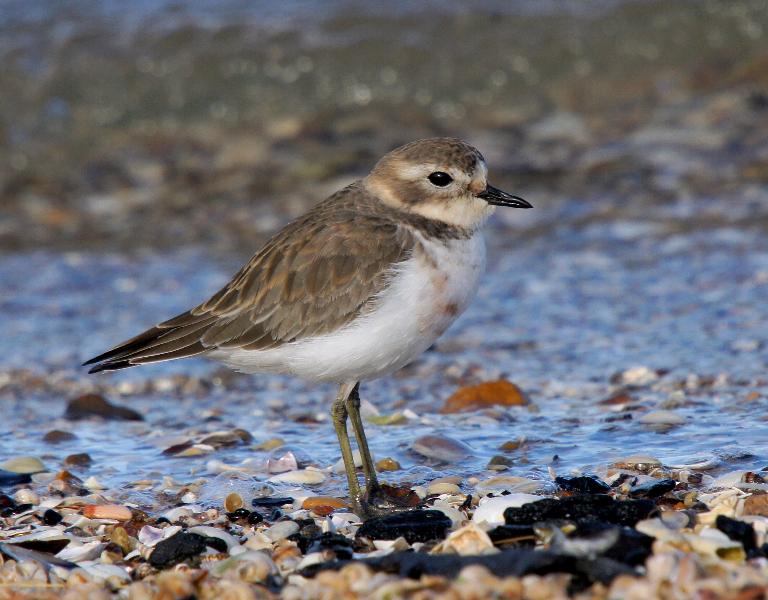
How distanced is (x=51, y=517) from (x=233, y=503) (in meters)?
0.70

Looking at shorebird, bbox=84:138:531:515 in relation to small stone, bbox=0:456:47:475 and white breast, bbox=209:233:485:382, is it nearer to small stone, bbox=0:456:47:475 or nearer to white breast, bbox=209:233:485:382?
white breast, bbox=209:233:485:382

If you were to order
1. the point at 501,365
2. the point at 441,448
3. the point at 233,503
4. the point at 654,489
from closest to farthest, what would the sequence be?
the point at 654,489, the point at 233,503, the point at 441,448, the point at 501,365

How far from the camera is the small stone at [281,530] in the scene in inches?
169

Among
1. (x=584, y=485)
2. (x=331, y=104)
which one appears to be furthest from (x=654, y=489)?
(x=331, y=104)

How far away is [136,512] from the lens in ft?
15.2

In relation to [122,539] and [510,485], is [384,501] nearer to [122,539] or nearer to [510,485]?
[510,485]

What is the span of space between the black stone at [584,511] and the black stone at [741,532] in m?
0.27

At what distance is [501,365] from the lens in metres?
7.05

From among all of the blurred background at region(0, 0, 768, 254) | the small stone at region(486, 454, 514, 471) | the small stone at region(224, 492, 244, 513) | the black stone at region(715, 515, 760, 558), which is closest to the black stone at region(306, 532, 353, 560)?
the small stone at region(224, 492, 244, 513)

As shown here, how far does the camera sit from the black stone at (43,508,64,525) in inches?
182

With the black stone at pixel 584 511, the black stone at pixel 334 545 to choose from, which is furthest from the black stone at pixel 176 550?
the black stone at pixel 584 511

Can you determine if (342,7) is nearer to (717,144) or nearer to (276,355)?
(717,144)

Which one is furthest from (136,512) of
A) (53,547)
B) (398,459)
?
(398,459)

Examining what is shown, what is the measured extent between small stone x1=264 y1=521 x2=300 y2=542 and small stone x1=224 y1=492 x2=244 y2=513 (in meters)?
0.32
